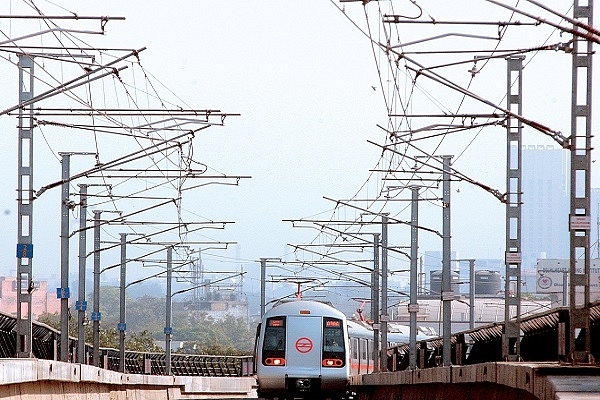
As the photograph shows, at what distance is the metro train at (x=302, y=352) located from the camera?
106ft

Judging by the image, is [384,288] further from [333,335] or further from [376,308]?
[333,335]

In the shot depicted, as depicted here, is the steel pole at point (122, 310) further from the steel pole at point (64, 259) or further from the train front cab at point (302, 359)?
the train front cab at point (302, 359)

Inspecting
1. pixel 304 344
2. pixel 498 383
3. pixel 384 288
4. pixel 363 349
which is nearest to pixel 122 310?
pixel 363 349

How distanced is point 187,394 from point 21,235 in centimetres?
1940

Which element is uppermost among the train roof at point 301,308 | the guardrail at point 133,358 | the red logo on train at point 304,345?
the train roof at point 301,308

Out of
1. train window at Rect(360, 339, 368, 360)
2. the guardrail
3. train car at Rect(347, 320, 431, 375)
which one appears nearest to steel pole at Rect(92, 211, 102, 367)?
the guardrail

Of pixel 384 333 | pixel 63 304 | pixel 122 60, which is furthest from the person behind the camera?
pixel 384 333

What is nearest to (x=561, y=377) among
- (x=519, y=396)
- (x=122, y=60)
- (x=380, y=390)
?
(x=519, y=396)

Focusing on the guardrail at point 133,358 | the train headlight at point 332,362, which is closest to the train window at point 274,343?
the train headlight at point 332,362

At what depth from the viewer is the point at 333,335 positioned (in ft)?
109

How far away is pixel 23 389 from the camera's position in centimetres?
1666

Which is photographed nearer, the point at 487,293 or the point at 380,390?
the point at 380,390

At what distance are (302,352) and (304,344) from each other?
258 mm

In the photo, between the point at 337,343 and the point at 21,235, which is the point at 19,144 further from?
the point at 337,343
